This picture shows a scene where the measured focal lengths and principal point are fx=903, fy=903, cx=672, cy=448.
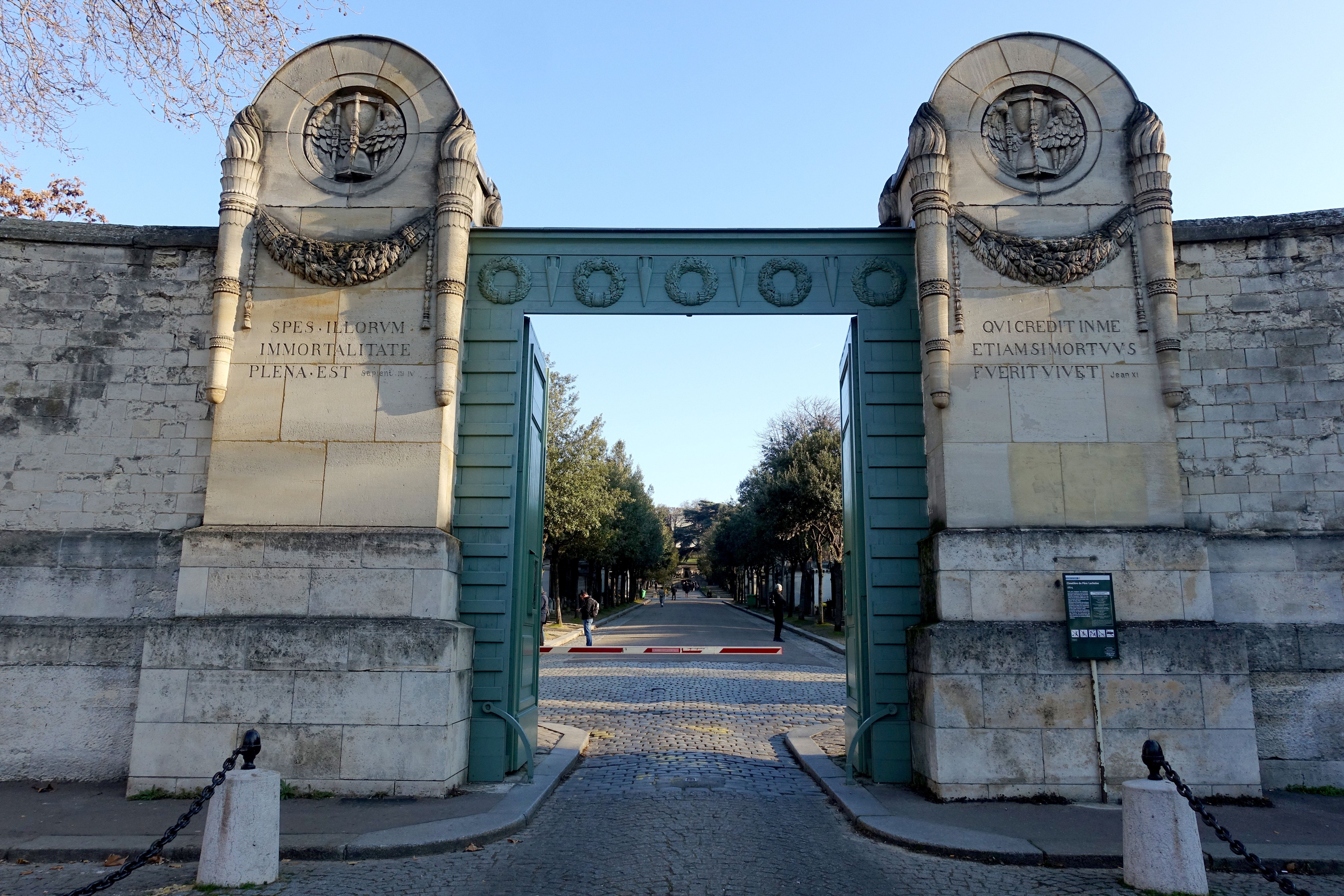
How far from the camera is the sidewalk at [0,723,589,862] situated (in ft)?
20.2

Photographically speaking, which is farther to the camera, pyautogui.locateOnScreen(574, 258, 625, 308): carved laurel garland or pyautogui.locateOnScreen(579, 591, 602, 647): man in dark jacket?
pyautogui.locateOnScreen(579, 591, 602, 647): man in dark jacket

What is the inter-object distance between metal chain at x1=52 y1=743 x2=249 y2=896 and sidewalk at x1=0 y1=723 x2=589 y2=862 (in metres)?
0.70

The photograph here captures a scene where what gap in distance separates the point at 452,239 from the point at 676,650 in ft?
39.8

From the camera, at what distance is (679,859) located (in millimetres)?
6113

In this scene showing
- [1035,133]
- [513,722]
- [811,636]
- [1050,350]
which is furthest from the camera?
[811,636]

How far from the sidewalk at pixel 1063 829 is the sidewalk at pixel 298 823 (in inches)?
113

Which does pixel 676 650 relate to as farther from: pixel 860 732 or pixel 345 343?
pixel 345 343

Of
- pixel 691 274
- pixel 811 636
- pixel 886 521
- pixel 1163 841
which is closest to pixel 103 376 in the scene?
pixel 691 274

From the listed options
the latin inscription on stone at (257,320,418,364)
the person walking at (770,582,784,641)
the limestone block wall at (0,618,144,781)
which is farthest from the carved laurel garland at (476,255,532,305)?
the person walking at (770,582,784,641)

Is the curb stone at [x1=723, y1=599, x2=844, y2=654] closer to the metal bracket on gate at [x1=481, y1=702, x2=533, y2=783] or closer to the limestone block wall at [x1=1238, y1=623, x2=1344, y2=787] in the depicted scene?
the limestone block wall at [x1=1238, y1=623, x2=1344, y2=787]

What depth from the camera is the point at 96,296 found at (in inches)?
359

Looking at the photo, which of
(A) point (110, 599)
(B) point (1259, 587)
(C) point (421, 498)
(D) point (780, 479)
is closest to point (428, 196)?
(C) point (421, 498)

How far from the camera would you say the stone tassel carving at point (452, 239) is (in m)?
8.52

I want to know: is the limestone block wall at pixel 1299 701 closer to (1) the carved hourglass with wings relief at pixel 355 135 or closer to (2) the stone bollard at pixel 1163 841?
(2) the stone bollard at pixel 1163 841
